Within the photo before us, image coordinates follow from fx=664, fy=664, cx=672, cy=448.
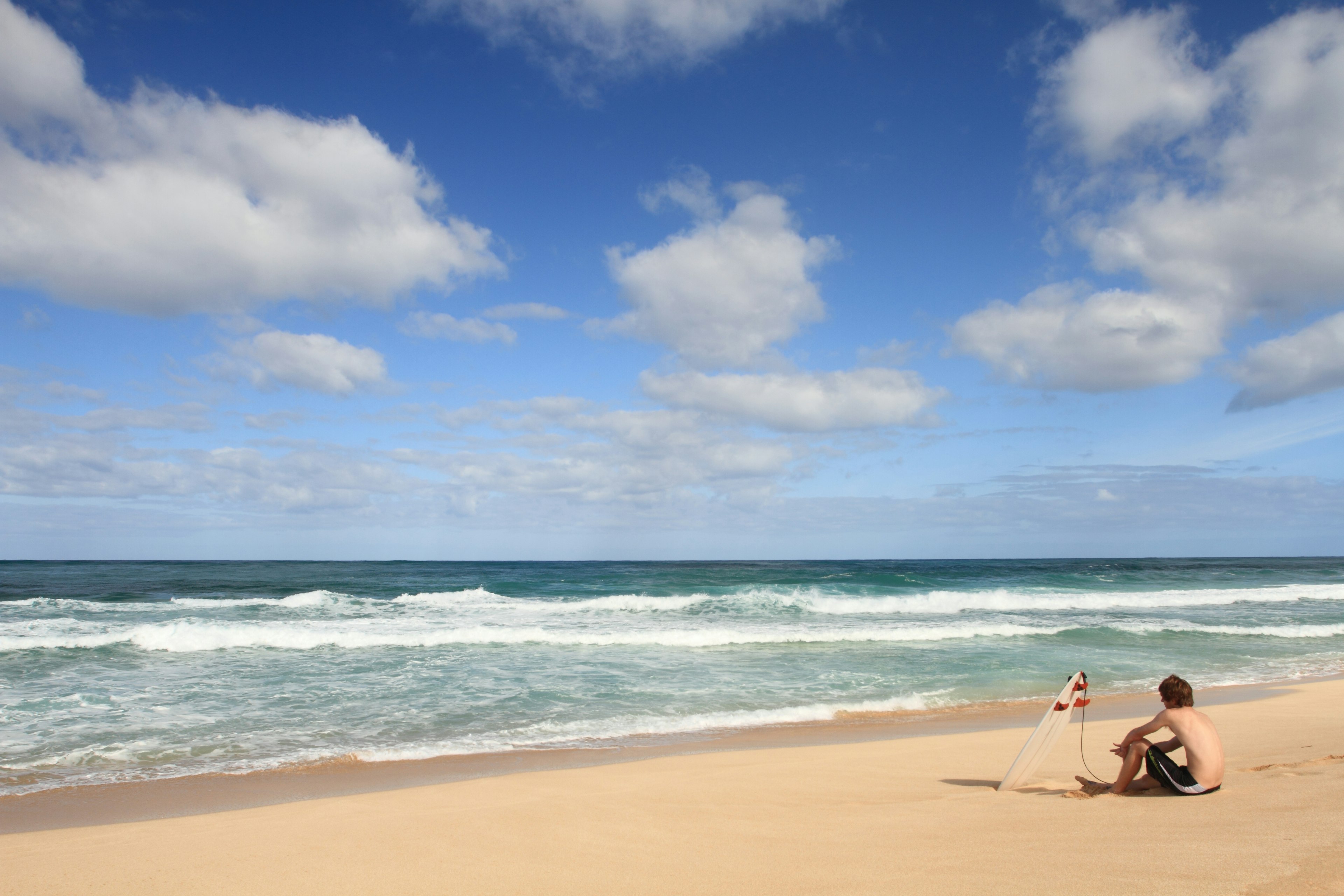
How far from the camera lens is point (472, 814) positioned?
512cm

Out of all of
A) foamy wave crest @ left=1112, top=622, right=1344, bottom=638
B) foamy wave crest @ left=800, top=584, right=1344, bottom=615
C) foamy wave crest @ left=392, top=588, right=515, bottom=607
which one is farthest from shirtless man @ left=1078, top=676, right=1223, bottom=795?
foamy wave crest @ left=392, top=588, right=515, bottom=607

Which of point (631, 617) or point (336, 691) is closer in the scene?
point (336, 691)

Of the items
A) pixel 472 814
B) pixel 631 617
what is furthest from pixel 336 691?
pixel 631 617

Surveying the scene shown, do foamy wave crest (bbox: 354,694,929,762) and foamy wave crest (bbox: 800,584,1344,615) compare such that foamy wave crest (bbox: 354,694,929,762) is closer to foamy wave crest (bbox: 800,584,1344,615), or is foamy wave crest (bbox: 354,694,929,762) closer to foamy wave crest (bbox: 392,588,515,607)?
foamy wave crest (bbox: 800,584,1344,615)

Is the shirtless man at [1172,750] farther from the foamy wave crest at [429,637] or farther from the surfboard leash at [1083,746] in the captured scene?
the foamy wave crest at [429,637]

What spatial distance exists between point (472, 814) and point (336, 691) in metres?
6.87

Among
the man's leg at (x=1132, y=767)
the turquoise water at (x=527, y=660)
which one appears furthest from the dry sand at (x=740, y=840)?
the turquoise water at (x=527, y=660)

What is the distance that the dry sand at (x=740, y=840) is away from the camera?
3576mm

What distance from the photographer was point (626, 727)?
Result: 29.1 ft

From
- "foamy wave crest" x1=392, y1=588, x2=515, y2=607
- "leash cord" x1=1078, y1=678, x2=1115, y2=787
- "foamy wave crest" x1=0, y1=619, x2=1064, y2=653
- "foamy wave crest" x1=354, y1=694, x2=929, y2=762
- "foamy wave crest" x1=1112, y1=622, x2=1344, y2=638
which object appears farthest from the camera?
"foamy wave crest" x1=392, y1=588, x2=515, y2=607

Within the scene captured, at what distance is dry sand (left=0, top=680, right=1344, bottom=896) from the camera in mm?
3576

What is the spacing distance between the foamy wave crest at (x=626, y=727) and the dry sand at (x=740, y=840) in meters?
1.70

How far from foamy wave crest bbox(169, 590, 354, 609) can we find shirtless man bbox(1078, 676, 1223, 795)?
26840mm

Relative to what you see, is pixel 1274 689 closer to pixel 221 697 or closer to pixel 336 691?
pixel 336 691
